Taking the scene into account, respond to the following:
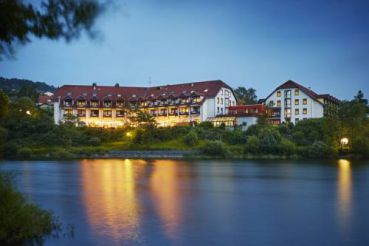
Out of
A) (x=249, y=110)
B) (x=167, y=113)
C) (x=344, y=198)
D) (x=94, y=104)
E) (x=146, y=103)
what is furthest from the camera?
(x=146, y=103)

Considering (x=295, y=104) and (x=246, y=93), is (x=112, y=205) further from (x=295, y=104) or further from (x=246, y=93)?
(x=246, y=93)

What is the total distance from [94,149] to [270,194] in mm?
58821

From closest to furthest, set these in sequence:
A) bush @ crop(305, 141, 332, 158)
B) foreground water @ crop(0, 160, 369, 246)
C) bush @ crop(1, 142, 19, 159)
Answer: foreground water @ crop(0, 160, 369, 246)
bush @ crop(305, 141, 332, 158)
bush @ crop(1, 142, 19, 159)

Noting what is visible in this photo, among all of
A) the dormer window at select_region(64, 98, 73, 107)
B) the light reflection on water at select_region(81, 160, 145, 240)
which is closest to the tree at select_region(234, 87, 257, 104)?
the dormer window at select_region(64, 98, 73, 107)

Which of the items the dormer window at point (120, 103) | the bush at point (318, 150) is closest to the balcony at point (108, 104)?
the dormer window at point (120, 103)

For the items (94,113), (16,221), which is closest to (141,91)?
(94,113)

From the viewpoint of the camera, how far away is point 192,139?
87.2 metres

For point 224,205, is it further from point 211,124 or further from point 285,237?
point 211,124

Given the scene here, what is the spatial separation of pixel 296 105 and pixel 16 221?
8838 cm

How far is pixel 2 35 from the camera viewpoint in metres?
11.0

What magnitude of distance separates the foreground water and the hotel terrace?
55.2 m

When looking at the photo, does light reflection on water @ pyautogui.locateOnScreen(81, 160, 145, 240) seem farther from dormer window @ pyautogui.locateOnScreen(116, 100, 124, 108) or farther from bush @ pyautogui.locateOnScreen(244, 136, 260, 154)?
dormer window @ pyautogui.locateOnScreen(116, 100, 124, 108)

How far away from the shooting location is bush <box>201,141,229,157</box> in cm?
8275

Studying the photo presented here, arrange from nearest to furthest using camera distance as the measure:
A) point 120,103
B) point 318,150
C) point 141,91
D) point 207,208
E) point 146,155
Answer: point 207,208, point 318,150, point 146,155, point 120,103, point 141,91
